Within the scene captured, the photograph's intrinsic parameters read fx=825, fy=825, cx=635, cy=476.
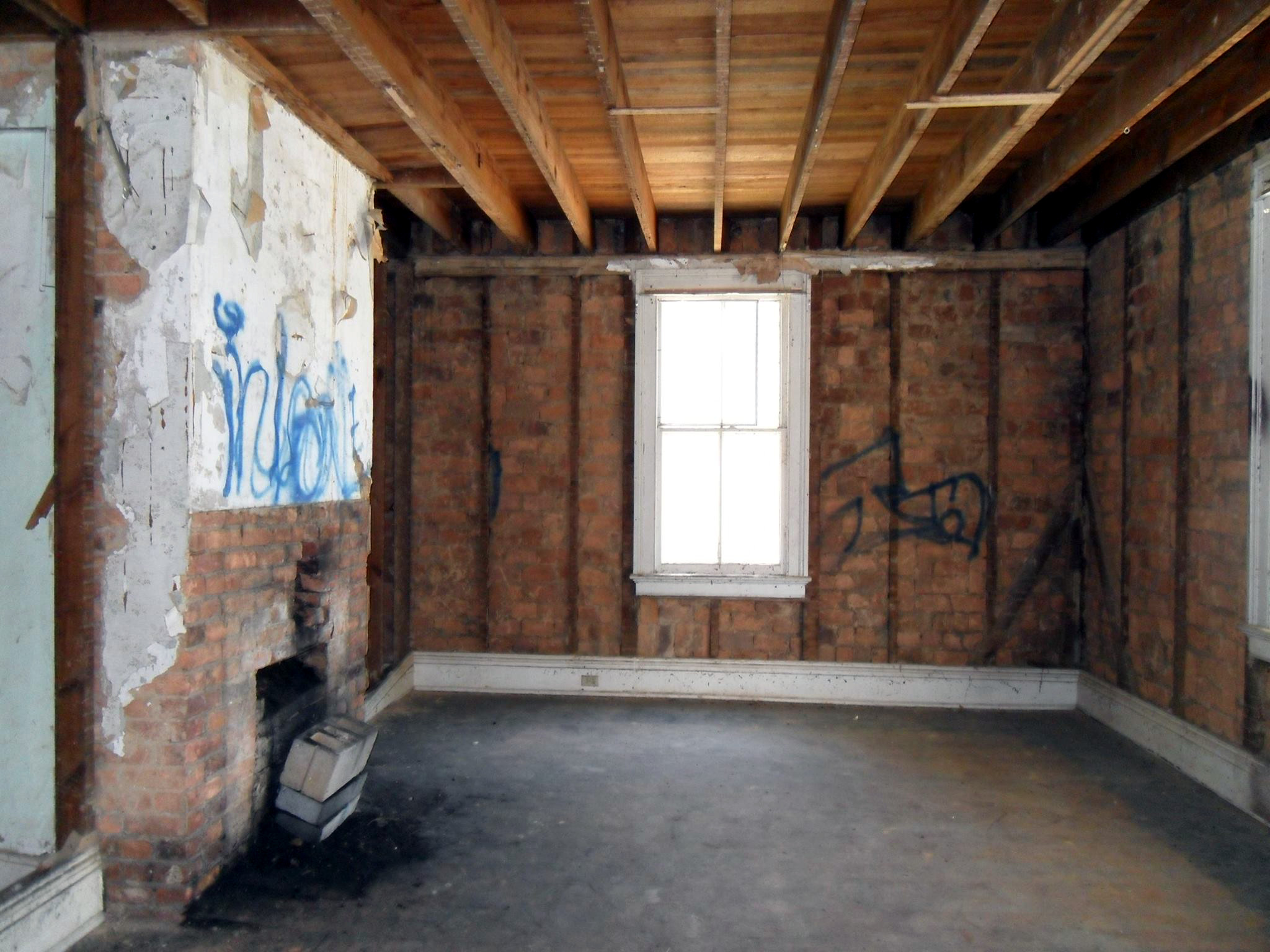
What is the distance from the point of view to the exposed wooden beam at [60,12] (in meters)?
2.52

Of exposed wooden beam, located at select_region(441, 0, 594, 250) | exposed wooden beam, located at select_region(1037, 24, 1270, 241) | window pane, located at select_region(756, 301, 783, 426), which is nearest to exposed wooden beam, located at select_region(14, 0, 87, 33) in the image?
exposed wooden beam, located at select_region(441, 0, 594, 250)

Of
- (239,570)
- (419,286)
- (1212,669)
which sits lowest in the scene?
(1212,669)

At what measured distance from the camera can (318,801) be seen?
10.1 ft

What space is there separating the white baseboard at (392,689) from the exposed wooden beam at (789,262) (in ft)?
8.45

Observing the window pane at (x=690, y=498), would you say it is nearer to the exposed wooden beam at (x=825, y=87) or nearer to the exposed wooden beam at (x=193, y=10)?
the exposed wooden beam at (x=825, y=87)

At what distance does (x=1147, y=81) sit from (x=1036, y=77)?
516mm

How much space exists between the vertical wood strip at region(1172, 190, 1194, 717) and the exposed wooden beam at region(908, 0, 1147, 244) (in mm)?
1104

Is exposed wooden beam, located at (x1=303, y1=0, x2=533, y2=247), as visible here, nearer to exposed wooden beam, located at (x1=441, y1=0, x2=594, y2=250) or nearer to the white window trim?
exposed wooden beam, located at (x1=441, y1=0, x2=594, y2=250)

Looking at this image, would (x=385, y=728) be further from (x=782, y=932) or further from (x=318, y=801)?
(x=782, y=932)

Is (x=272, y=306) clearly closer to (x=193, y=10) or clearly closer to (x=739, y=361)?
(x=193, y=10)

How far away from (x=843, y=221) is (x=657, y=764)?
11.3 ft

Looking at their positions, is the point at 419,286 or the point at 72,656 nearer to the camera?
the point at 72,656

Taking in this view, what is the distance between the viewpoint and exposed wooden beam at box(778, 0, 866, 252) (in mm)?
2674

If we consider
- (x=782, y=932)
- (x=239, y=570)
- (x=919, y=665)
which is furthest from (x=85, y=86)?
(x=919, y=665)
